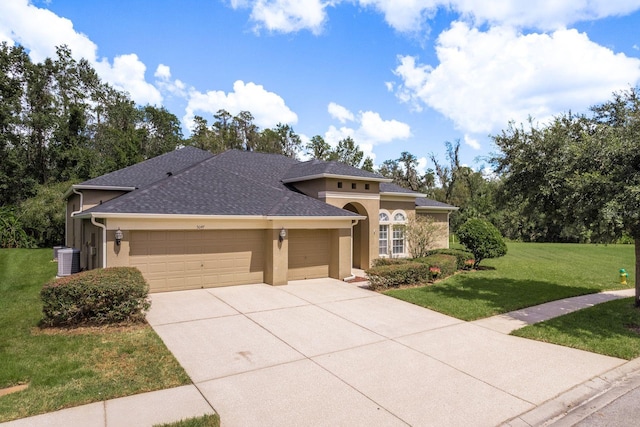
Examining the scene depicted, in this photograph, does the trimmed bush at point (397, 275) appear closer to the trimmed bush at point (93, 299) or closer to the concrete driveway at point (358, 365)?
the concrete driveway at point (358, 365)

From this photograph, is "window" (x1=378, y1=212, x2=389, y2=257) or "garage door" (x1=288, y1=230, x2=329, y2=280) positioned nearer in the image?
"garage door" (x1=288, y1=230, x2=329, y2=280)

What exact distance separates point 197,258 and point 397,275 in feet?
23.6

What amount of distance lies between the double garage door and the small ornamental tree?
8257 mm

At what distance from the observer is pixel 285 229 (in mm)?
13398

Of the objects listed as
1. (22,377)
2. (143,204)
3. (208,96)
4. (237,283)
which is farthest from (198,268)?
(208,96)

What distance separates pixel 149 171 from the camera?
18312 millimetres

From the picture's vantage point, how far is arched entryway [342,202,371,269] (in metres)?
17.8

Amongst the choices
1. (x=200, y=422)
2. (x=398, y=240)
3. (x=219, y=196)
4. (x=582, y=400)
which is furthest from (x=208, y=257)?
(x=398, y=240)

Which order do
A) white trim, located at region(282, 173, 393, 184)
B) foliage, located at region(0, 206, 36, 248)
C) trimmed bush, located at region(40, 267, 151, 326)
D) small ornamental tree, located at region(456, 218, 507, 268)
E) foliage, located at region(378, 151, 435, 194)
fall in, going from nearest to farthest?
trimmed bush, located at region(40, 267, 151, 326) → white trim, located at region(282, 173, 393, 184) → small ornamental tree, located at region(456, 218, 507, 268) → foliage, located at region(0, 206, 36, 248) → foliage, located at region(378, 151, 435, 194)

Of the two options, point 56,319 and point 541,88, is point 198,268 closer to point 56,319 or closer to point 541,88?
point 56,319

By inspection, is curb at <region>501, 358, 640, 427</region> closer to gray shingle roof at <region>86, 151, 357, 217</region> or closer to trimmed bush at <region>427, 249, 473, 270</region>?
gray shingle roof at <region>86, 151, 357, 217</region>

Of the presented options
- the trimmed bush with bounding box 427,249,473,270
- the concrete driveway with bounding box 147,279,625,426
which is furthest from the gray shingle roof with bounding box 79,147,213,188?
the trimmed bush with bounding box 427,249,473,270

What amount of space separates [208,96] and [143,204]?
3846 cm

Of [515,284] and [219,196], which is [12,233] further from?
[515,284]
